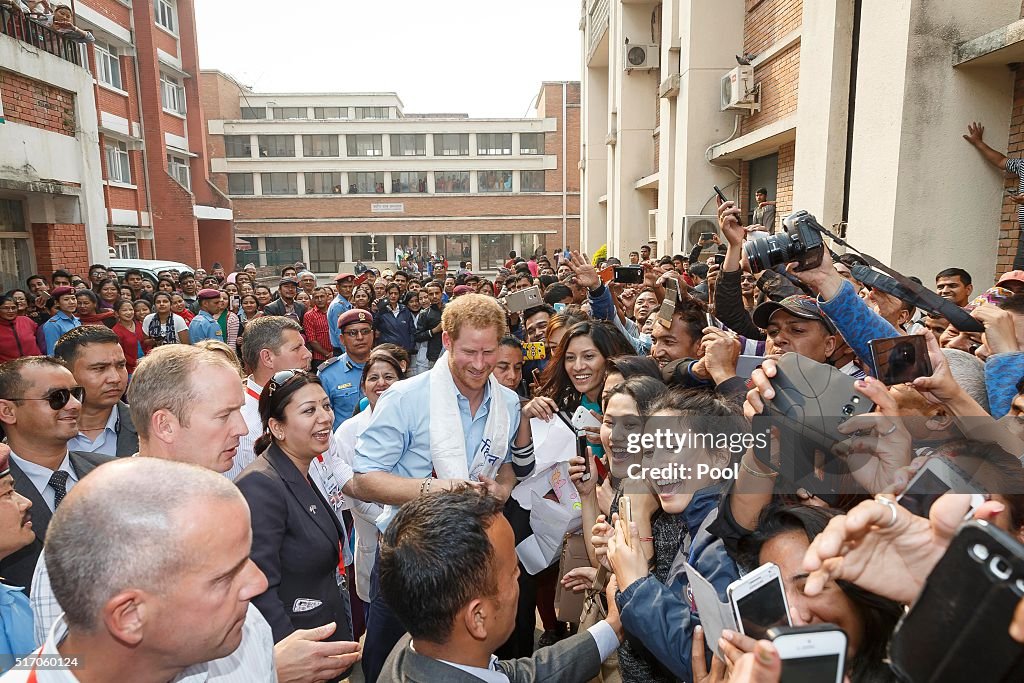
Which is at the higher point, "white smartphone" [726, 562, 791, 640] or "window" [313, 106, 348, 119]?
"window" [313, 106, 348, 119]

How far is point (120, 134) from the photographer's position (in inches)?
770

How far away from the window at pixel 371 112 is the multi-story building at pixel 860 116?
118 ft

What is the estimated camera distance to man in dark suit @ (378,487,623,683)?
1.50 m

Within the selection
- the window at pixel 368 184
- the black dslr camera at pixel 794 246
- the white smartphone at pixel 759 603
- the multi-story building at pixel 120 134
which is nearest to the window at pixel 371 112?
the window at pixel 368 184

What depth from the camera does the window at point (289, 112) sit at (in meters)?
42.2

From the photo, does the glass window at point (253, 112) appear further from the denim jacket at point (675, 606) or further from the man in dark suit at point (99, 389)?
the denim jacket at point (675, 606)

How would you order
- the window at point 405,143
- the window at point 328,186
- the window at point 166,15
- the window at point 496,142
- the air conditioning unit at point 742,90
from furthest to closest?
the window at point 496,142 < the window at point 405,143 < the window at point 328,186 < the window at point 166,15 < the air conditioning unit at point 742,90

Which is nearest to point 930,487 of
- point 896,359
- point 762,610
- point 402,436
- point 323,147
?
point 762,610

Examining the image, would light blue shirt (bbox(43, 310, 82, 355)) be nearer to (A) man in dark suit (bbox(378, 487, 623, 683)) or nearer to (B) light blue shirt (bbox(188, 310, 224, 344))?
(B) light blue shirt (bbox(188, 310, 224, 344))

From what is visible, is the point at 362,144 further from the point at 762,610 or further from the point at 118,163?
the point at 762,610

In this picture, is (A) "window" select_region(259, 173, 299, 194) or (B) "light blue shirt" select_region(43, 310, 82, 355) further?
(A) "window" select_region(259, 173, 299, 194)

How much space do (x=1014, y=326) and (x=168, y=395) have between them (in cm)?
322

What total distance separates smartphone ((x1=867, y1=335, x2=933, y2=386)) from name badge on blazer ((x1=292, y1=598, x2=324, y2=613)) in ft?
6.70

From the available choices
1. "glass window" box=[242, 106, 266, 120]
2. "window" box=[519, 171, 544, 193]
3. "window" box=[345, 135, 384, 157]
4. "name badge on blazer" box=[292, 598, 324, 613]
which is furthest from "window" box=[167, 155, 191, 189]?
"name badge on blazer" box=[292, 598, 324, 613]
